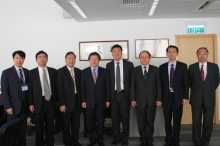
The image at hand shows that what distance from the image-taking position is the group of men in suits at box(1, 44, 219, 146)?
A: 274 cm

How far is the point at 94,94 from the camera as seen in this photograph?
2871mm

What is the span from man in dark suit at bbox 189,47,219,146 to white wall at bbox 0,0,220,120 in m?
1.46

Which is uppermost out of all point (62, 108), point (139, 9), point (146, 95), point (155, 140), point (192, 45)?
point (139, 9)

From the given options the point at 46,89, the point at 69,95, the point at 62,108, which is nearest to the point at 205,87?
the point at 69,95

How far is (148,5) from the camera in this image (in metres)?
3.28

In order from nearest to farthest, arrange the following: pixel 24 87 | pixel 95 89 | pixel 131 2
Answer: pixel 24 87 < pixel 95 89 < pixel 131 2

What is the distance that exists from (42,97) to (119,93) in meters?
1.27

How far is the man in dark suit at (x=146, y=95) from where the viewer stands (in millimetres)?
2836

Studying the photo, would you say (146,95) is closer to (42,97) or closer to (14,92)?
(42,97)

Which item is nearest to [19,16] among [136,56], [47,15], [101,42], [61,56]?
[47,15]

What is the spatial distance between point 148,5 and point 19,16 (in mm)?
3356

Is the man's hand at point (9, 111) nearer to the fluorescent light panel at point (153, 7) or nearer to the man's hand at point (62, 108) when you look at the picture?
the man's hand at point (62, 108)

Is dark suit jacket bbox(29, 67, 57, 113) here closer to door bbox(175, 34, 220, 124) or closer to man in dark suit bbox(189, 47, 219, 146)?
man in dark suit bbox(189, 47, 219, 146)

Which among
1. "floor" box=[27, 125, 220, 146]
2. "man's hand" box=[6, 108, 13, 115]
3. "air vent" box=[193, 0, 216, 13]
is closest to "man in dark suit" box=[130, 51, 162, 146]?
"floor" box=[27, 125, 220, 146]
